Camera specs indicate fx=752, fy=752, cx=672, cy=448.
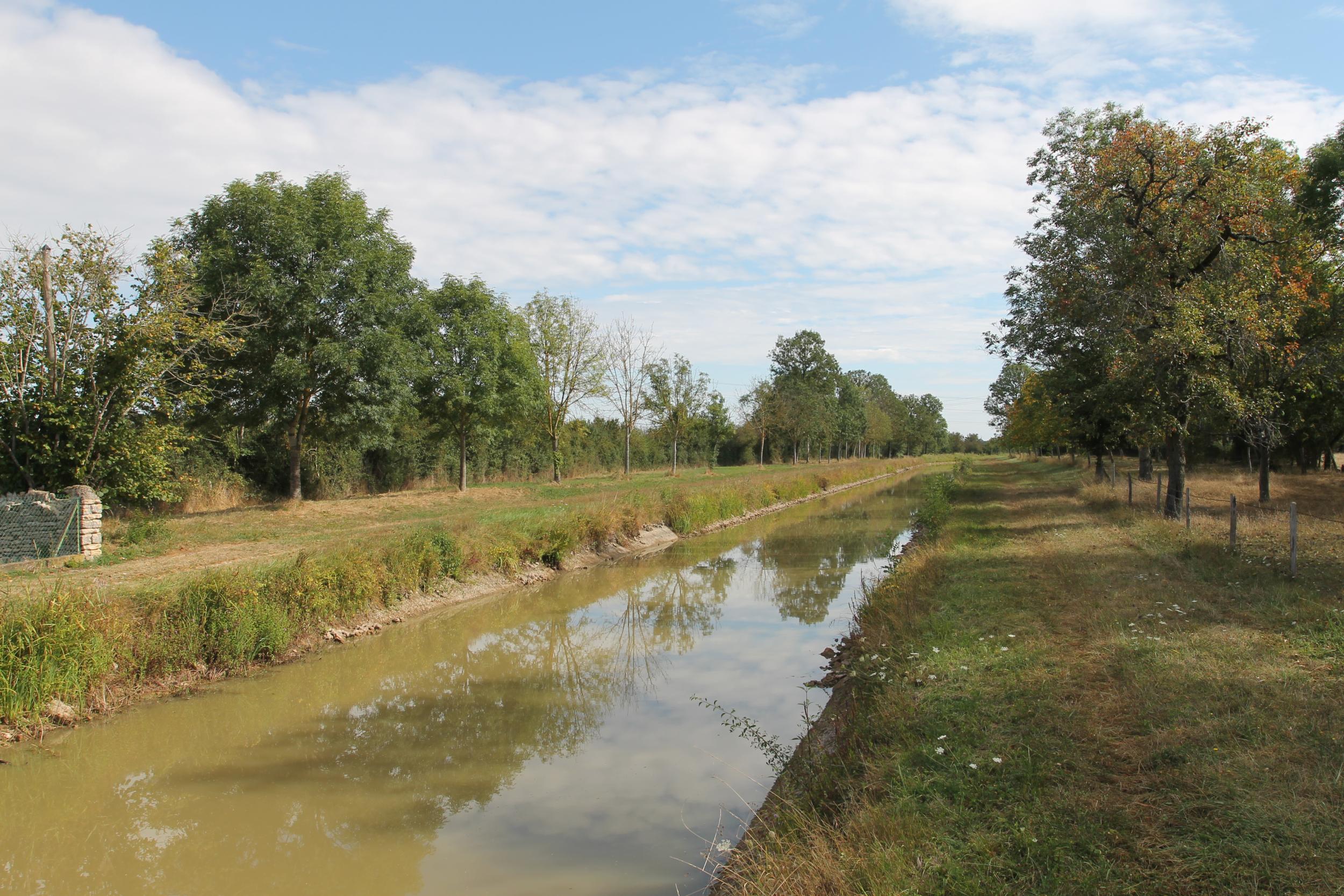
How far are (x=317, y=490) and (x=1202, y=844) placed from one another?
26648 mm

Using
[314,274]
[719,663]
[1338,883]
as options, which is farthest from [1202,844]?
[314,274]

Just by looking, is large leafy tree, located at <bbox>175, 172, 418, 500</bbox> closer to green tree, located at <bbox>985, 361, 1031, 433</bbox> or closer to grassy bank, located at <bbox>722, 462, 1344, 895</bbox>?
grassy bank, located at <bbox>722, 462, 1344, 895</bbox>

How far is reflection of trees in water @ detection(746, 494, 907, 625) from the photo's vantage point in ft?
50.2

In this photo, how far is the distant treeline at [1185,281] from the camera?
15242 millimetres

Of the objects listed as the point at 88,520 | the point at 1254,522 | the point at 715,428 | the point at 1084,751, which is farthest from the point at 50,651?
the point at 715,428

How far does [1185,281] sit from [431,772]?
17.9m

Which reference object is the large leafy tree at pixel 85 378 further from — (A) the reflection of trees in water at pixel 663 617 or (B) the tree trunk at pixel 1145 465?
(B) the tree trunk at pixel 1145 465

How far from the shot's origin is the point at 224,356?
67.9 ft

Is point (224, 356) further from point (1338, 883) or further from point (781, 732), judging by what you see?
point (1338, 883)

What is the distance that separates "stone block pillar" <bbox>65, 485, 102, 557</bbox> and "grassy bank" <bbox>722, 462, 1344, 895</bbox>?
527 inches

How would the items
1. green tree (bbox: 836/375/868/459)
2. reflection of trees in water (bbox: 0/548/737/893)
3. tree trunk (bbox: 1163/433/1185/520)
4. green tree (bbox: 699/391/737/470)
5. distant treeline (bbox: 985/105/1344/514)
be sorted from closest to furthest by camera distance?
1. reflection of trees in water (bbox: 0/548/737/893)
2. distant treeline (bbox: 985/105/1344/514)
3. tree trunk (bbox: 1163/433/1185/520)
4. green tree (bbox: 699/391/737/470)
5. green tree (bbox: 836/375/868/459)

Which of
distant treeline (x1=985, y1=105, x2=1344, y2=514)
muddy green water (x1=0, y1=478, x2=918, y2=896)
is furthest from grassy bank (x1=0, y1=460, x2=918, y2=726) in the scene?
distant treeline (x1=985, y1=105, x2=1344, y2=514)

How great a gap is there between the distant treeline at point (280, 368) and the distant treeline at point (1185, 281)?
18.8 meters

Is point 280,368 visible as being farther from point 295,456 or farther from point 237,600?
point 237,600
